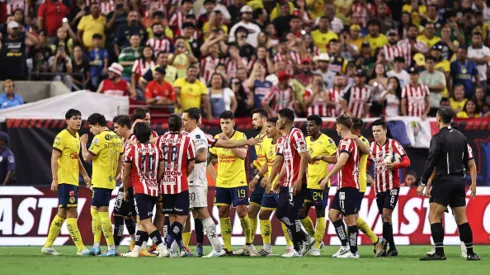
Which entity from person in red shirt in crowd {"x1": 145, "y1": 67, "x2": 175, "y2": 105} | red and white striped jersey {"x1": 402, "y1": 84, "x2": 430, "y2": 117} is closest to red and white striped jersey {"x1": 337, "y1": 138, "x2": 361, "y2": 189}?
person in red shirt in crowd {"x1": 145, "y1": 67, "x2": 175, "y2": 105}

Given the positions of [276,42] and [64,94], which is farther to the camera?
[276,42]

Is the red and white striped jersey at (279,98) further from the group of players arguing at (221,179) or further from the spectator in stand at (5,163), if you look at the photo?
the group of players arguing at (221,179)

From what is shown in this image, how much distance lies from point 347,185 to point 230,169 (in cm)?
213

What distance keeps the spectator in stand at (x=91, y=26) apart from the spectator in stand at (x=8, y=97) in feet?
10.8

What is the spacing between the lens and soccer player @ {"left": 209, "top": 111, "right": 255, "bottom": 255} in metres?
17.9

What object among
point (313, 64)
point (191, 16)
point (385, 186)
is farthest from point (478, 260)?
point (191, 16)

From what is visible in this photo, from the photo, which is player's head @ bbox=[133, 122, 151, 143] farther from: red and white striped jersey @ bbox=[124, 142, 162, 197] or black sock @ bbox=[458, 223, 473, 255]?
black sock @ bbox=[458, 223, 473, 255]

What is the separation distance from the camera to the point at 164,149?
55.5 feet

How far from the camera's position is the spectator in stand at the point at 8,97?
24.8 meters

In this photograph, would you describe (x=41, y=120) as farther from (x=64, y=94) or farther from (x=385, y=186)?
(x=385, y=186)

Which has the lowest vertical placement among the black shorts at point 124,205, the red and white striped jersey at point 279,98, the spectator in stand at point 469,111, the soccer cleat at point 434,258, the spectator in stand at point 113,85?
the soccer cleat at point 434,258

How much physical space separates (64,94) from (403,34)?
10.5 metres

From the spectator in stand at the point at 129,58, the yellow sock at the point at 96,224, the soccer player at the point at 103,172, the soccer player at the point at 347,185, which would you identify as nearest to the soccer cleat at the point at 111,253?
the soccer player at the point at 103,172

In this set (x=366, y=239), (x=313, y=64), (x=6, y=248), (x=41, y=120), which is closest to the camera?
(x=6, y=248)
